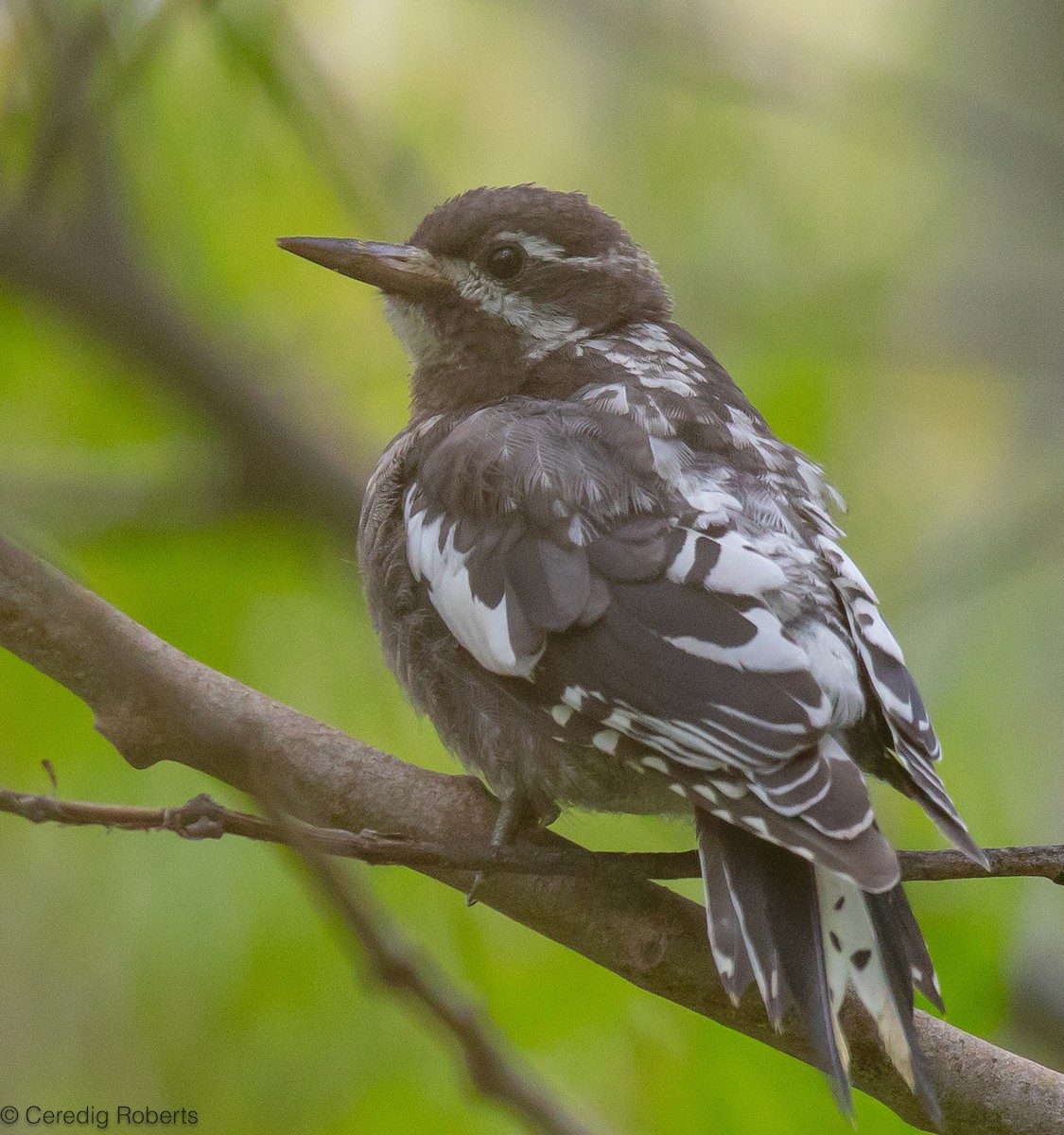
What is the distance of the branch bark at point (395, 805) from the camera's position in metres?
2.44

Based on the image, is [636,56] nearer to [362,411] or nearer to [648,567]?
Answer: [362,411]

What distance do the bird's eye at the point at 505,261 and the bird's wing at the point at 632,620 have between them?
641 millimetres

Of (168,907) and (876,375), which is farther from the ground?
(876,375)

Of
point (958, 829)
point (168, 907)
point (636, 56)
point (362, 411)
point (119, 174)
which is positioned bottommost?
point (168, 907)

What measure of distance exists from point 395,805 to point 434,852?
0.51 metres

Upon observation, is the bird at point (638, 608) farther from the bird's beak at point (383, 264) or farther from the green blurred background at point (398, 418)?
the green blurred background at point (398, 418)

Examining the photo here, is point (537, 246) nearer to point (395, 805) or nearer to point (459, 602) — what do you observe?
point (459, 602)

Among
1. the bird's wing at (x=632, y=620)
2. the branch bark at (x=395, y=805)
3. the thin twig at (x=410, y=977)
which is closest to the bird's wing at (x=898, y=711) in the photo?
the bird's wing at (x=632, y=620)

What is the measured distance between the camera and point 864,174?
23.0 feet

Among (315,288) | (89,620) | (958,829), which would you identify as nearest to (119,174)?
(315,288)

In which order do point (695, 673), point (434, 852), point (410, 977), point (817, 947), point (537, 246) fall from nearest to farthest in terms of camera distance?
point (410, 977)
point (434, 852)
point (817, 947)
point (695, 673)
point (537, 246)

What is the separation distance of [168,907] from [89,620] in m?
1.60

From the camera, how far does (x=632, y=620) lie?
268cm

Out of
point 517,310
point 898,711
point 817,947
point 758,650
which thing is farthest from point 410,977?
point 517,310
